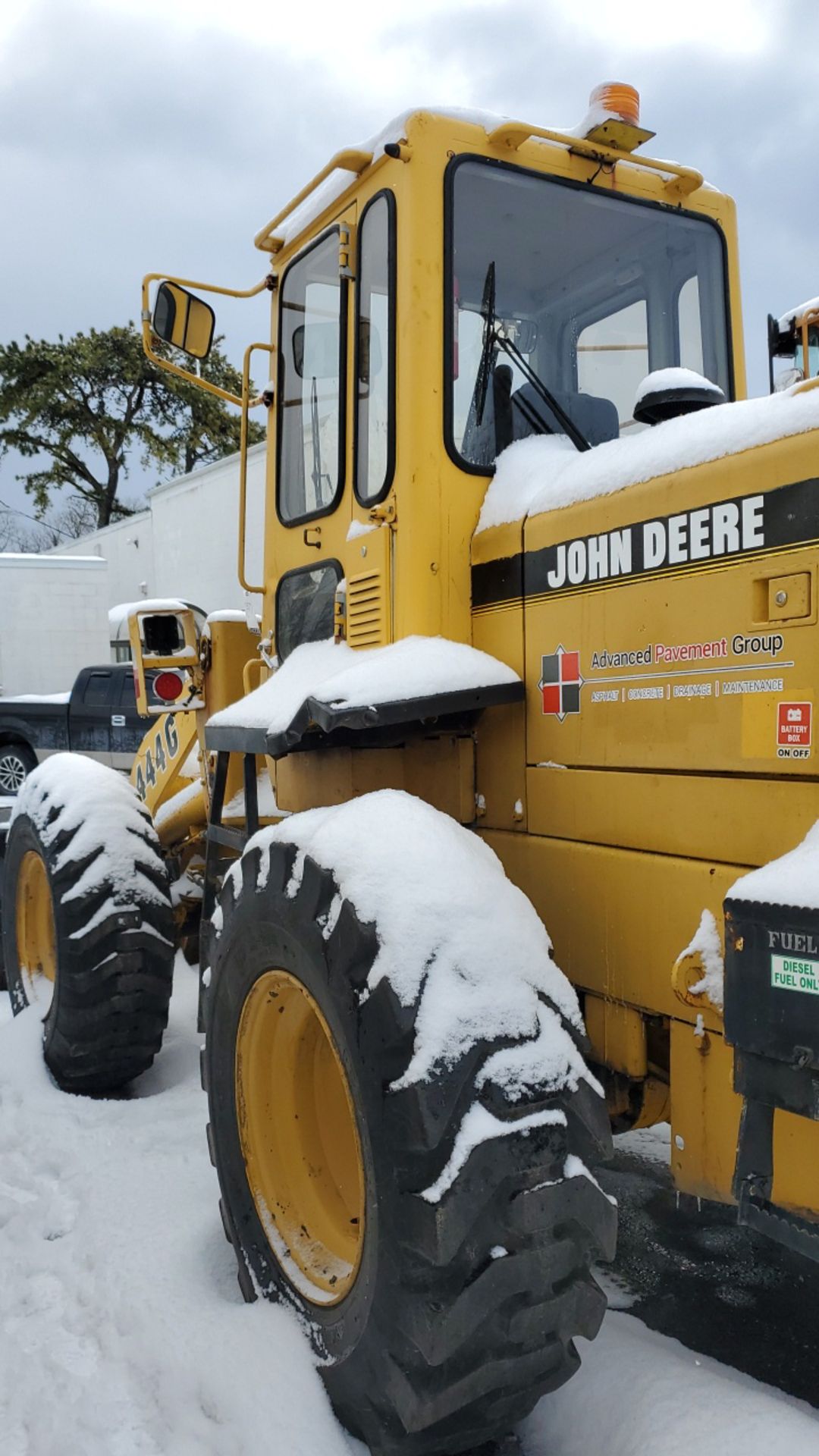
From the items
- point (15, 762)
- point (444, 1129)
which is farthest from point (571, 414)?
point (15, 762)

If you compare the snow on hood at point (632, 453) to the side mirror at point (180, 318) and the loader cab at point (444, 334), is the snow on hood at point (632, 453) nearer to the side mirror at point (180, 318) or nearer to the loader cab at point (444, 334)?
the loader cab at point (444, 334)

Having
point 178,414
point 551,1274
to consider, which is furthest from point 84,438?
point 551,1274

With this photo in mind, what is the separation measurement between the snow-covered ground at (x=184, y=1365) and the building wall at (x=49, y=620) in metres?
16.0

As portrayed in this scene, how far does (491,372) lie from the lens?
10.1 feet

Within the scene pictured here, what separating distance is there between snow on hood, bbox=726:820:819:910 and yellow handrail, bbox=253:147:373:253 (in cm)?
219

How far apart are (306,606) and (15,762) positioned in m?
13.2

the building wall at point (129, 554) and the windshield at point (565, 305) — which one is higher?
the building wall at point (129, 554)

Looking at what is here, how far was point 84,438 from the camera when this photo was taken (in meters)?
29.3

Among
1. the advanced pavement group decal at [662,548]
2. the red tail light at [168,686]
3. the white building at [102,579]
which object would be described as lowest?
the red tail light at [168,686]

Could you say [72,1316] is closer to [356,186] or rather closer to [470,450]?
[470,450]

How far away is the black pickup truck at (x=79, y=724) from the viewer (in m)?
14.3

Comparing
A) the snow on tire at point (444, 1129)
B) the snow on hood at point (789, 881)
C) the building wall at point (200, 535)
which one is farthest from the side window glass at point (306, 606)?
the building wall at point (200, 535)

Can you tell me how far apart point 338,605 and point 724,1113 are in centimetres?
172

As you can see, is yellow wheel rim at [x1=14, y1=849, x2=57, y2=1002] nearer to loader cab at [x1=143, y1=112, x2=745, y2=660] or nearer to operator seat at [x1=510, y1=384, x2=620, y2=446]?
loader cab at [x1=143, y1=112, x2=745, y2=660]
